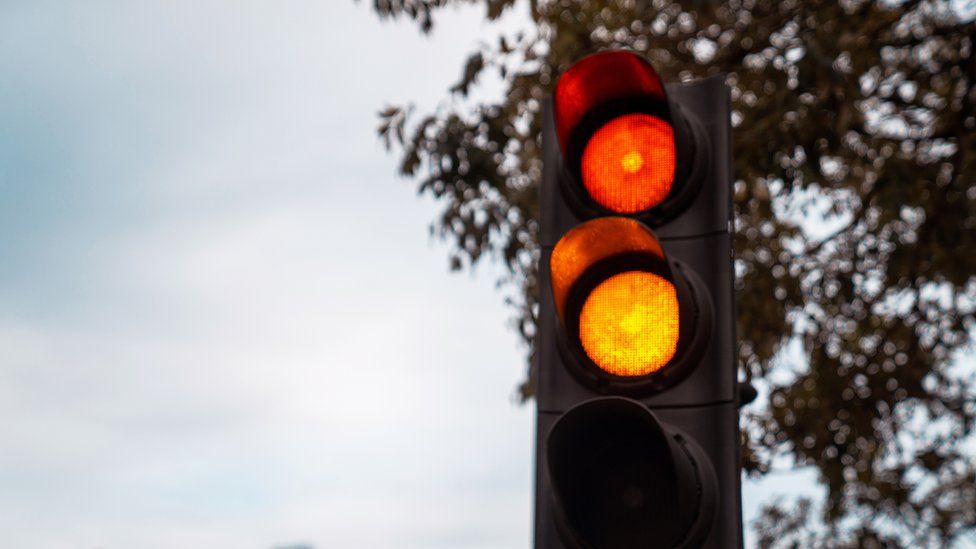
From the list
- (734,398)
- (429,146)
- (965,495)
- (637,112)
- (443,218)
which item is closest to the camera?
(734,398)

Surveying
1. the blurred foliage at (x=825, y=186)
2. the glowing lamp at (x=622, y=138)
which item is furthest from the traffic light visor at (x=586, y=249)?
the blurred foliage at (x=825, y=186)

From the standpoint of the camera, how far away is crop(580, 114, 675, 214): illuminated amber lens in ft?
8.43

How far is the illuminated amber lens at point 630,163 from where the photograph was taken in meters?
2.57

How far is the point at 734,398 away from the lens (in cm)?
231

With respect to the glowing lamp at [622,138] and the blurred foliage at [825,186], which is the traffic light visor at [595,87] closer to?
the glowing lamp at [622,138]

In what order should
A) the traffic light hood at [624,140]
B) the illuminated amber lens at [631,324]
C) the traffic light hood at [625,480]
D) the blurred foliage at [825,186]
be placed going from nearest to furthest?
the traffic light hood at [625,480]
the illuminated amber lens at [631,324]
the traffic light hood at [624,140]
the blurred foliage at [825,186]

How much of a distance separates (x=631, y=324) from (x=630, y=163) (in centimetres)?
39

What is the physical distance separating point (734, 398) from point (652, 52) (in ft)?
21.3

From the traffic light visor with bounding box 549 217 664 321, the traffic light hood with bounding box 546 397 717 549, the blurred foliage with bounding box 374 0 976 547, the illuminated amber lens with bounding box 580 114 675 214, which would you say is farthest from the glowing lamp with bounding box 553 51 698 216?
the blurred foliage with bounding box 374 0 976 547

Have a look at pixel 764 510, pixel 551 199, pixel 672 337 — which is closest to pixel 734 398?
pixel 672 337

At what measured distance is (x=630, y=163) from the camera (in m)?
2.62

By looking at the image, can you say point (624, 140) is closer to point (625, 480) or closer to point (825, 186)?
point (625, 480)

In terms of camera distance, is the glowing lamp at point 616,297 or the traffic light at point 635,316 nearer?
the traffic light at point 635,316

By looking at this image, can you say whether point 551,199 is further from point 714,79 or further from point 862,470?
point 862,470
